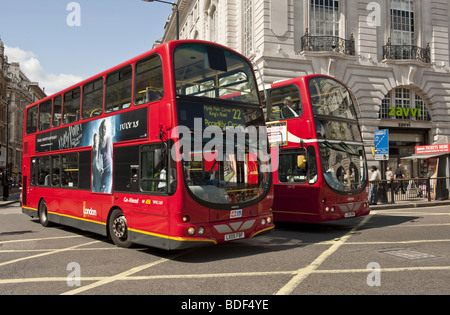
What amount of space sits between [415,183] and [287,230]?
10083mm

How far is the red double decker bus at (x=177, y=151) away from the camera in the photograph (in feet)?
22.9

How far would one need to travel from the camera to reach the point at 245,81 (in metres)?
8.27

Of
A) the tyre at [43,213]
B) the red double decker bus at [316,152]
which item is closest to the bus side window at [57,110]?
the tyre at [43,213]

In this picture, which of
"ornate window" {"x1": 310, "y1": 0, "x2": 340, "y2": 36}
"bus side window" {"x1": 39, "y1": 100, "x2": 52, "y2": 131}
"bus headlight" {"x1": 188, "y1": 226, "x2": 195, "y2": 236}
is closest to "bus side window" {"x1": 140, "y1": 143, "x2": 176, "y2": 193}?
"bus headlight" {"x1": 188, "y1": 226, "x2": 195, "y2": 236}

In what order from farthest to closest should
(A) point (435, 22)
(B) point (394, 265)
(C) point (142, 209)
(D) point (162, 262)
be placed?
(A) point (435, 22) < (C) point (142, 209) < (D) point (162, 262) < (B) point (394, 265)

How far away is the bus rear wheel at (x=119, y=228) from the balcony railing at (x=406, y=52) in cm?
2286

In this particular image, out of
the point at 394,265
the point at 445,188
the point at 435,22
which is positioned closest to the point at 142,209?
the point at 394,265

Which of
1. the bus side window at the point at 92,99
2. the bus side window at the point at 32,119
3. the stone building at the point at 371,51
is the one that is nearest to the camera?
the bus side window at the point at 92,99

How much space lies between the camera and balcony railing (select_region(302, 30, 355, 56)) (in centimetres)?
2419

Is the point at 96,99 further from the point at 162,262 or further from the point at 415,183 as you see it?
Result: the point at 415,183

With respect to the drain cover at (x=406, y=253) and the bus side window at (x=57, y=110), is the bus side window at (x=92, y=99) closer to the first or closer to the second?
the bus side window at (x=57, y=110)

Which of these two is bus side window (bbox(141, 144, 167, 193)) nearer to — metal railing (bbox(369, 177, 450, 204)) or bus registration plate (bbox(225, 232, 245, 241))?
bus registration plate (bbox(225, 232, 245, 241))

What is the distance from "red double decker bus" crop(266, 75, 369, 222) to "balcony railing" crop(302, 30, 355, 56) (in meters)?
13.6

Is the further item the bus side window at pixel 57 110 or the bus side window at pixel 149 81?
the bus side window at pixel 57 110
